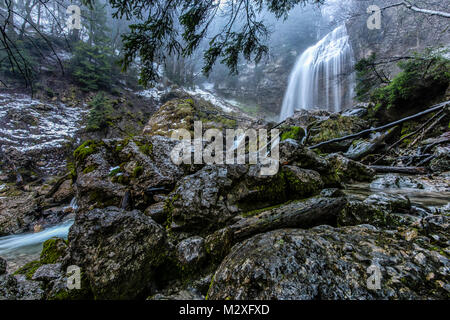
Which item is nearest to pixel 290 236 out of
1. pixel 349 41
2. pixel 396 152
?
pixel 396 152

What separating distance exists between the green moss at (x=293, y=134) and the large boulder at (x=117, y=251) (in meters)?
7.76

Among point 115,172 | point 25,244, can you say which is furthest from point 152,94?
point 25,244

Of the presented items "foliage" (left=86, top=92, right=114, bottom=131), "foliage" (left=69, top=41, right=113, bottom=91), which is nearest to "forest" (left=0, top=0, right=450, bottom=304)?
"foliage" (left=86, top=92, right=114, bottom=131)

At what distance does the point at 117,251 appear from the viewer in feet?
5.67

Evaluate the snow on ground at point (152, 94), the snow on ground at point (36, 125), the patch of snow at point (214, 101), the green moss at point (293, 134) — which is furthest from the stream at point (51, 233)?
the patch of snow at point (214, 101)

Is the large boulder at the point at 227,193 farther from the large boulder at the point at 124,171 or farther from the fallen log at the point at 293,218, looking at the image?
the large boulder at the point at 124,171

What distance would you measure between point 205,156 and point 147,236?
262 centimetres

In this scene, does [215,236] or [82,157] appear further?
[82,157]

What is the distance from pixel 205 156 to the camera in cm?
434

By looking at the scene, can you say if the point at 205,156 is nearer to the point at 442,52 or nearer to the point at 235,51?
the point at 235,51

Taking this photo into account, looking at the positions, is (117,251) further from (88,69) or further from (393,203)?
(88,69)

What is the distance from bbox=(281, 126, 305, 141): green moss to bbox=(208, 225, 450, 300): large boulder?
285 inches

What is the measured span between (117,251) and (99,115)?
1390 cm

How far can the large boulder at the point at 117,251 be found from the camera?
5.21 ft
